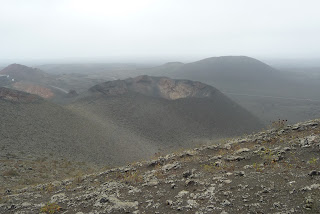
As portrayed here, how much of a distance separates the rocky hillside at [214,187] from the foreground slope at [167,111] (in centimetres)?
1860

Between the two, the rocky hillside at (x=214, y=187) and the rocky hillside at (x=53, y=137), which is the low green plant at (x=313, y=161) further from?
the rocky hillside at (x=53, y=137)

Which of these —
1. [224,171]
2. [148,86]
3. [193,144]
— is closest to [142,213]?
[224,171]

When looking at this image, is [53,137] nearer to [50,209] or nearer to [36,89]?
[50,209]

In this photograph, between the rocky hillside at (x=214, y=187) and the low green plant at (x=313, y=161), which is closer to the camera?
the rocky hillside at (x=214, y=187)

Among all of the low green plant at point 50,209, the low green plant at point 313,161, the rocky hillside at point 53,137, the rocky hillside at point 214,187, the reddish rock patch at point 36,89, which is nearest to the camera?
the rocky hillside at point 214,187

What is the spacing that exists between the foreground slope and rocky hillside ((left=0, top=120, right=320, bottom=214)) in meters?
18.6

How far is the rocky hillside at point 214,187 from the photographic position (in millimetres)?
5297

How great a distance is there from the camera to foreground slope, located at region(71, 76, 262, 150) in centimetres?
3161

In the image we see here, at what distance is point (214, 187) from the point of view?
20.9ft

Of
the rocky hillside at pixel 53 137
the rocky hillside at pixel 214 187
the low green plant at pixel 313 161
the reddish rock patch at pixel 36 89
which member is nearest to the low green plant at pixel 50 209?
the rocky hillside at pixel 214 187

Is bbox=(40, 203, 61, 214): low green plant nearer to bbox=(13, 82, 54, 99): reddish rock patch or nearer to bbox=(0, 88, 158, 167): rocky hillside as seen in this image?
bbox=(0, 88, 158, 167): rocky hillside

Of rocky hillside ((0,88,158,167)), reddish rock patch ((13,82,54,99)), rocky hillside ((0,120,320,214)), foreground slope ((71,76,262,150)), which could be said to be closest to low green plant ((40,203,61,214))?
rocky hillside ((0,120,320,214))

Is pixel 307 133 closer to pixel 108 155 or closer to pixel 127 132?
pixel 108 155

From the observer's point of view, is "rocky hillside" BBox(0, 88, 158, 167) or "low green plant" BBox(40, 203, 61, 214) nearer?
"low green plant" BBox(40, 203, 61, 214)
